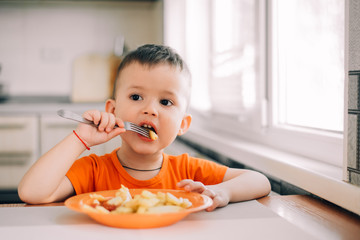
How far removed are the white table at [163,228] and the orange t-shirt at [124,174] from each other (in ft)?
0.73

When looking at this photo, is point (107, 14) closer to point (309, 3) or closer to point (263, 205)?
point (309, 3)

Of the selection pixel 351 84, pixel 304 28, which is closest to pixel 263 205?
pixel 351 84

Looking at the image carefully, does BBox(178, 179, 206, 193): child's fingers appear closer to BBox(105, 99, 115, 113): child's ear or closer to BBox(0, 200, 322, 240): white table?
BBox(0, 200, 322, 240): white table

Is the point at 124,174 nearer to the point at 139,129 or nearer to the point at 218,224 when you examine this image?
the point at 139,129

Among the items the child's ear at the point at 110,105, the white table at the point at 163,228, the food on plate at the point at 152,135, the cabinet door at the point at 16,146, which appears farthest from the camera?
the cabinet door at the point at 16,146

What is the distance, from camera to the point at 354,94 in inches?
29.5

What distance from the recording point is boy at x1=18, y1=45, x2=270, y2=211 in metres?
0.86

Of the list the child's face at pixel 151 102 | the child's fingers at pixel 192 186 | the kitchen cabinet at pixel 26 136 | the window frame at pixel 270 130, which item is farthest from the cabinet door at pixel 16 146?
the child's fingers at pixel 192 186

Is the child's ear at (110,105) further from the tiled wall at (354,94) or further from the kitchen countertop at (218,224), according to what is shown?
the tiled wall at (354,94)

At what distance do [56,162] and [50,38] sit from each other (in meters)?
2.86

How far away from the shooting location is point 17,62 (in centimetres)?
345

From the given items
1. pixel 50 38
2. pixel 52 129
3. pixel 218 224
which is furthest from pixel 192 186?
pixel 50 38

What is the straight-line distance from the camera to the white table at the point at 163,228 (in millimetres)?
624

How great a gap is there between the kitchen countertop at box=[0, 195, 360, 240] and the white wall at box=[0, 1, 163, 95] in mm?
2775
